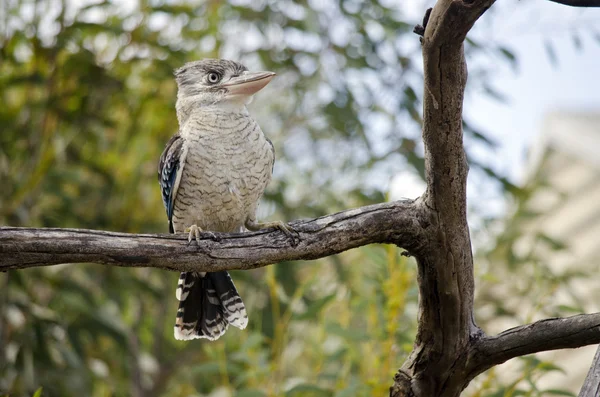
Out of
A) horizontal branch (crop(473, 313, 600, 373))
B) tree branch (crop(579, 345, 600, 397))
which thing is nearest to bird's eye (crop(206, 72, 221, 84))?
horizontal branch (crop(473, 313, 600, 373))

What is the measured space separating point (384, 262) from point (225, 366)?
0.63 meters

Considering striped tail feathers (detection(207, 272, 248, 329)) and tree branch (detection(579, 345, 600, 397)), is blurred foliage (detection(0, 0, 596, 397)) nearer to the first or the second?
striped tail feathers (detection(207, 272, 248, 329))

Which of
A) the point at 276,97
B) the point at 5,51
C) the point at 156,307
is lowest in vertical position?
the point at 156,307

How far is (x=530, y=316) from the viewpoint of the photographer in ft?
8.00

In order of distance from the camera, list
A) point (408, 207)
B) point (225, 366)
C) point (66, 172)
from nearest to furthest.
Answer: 1. point (408, 207)
2. point (225, 366)
3. point (66, 172)

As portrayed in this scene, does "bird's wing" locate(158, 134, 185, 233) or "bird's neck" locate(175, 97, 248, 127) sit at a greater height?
"bird's neck" locate(175, 97, 248, 127)

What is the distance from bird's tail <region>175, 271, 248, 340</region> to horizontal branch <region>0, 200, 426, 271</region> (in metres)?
0.69

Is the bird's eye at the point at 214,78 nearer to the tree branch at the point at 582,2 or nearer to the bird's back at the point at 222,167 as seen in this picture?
the bird's back at the point at 222,167

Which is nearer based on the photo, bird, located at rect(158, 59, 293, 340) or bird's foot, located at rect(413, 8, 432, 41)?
bird's foot, located at rect(413, 8, 432, 41)

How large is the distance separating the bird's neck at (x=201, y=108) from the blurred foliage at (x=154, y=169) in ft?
1.85

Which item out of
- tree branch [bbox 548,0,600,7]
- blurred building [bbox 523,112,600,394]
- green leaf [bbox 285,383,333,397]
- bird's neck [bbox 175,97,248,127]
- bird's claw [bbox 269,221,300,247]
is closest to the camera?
tree branch [bbox 548,0,600,7]

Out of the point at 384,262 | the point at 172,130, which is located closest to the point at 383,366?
the point at 384,262

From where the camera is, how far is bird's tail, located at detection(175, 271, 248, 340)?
2471mm

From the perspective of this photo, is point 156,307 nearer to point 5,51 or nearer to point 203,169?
point 5,51
